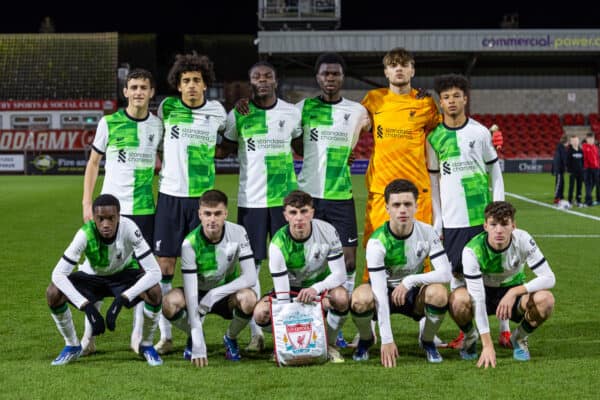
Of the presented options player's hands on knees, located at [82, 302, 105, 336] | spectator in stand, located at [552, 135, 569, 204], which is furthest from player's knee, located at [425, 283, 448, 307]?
spectator in stand, located at [552, 135, 569, 204]

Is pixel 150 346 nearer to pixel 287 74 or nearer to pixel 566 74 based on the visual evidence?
pixel 287 74

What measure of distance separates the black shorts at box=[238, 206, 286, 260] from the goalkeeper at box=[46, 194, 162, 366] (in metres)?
0.83

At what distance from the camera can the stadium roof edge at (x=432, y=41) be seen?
2847 cm

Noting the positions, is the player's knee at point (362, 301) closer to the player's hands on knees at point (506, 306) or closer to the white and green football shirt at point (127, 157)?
the player's hands on knees at point (506, 306)

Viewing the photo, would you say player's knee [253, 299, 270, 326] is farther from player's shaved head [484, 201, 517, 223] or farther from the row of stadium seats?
the row of stadium seats

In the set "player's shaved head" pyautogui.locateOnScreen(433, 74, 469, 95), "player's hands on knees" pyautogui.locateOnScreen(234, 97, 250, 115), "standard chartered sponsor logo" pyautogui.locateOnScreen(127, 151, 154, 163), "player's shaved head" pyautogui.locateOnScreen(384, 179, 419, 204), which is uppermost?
"player's shaved head" pyautogui.locateOnScreen(433, 74, 469, 95)

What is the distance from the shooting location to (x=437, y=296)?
4984 millimetres

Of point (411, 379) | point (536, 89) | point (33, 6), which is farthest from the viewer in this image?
point (33, 6)

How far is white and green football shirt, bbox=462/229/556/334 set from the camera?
16.3 feet

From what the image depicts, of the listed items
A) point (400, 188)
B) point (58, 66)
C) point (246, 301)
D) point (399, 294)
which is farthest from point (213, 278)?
point (58, 66)

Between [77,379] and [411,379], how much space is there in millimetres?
1864

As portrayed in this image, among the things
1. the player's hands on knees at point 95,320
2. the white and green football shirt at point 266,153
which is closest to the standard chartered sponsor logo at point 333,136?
the white and green football shirt at point 266,153

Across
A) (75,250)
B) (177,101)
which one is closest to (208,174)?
(177,101)

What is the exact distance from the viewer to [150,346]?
16.9 ft
